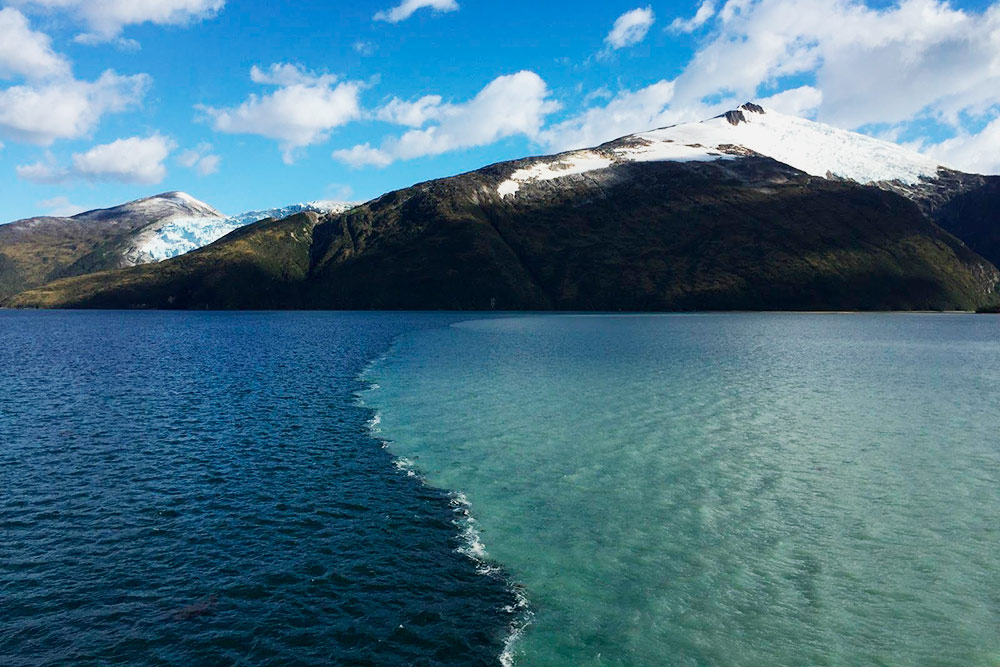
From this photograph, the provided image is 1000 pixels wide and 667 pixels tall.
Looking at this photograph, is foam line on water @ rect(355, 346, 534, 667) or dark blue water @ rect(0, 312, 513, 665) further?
foam line on water @ rect(355, 346, 534, 667)

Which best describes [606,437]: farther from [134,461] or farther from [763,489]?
[134,461]

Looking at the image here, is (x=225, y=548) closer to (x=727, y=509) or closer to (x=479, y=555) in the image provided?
(x=479, y=555)

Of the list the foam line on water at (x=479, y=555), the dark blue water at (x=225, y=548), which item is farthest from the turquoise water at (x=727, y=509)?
the dark blue water at (x=225, y=548)

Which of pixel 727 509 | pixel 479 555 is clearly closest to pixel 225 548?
pixel 479 555

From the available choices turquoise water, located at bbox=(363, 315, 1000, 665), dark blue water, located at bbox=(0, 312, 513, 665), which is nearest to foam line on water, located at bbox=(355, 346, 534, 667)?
turquoise water, located at bbox=(363, 315, 1000, 665)

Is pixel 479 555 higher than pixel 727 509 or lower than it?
lower

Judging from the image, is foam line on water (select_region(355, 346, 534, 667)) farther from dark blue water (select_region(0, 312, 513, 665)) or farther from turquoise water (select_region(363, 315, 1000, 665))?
dark blue water (select_region(0, 312, 513, 665))
